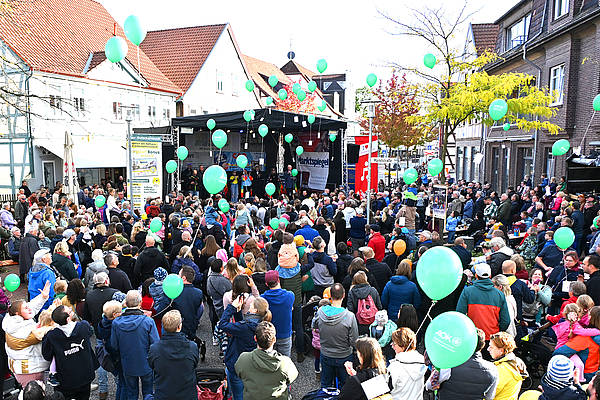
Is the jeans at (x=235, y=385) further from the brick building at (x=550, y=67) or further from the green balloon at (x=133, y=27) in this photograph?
the brick building at (x=550, y=67)

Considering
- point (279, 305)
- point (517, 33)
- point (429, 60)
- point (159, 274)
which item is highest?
point (517, 33)

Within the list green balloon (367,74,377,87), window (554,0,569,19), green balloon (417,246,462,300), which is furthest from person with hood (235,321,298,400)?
window (554,0,569,19)

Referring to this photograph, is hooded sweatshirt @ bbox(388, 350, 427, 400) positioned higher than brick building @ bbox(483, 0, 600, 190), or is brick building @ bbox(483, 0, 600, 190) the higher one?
brick building @ bbox(483, 0, 600, 190)

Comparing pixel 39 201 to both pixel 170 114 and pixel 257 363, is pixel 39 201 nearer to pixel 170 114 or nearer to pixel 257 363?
pixel 257 363

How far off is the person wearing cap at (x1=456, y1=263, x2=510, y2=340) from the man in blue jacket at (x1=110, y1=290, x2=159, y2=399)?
10.7ft

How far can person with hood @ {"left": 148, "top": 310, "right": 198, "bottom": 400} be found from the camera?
3797 mm

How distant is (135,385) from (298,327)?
2.16m

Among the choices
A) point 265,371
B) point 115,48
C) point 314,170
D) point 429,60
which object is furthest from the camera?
point 314,170

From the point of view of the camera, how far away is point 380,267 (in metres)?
6.12

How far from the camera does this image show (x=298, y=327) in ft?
19.3

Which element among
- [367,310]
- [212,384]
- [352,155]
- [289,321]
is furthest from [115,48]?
[352,155]

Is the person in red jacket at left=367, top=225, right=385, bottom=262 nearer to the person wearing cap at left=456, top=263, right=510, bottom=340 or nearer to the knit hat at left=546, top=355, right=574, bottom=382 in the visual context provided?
the person wearing cap at left=456, top=263, right=510, bottom=340

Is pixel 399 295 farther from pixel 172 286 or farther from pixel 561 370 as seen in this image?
pixel 172 286

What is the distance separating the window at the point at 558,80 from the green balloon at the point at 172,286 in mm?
15473
